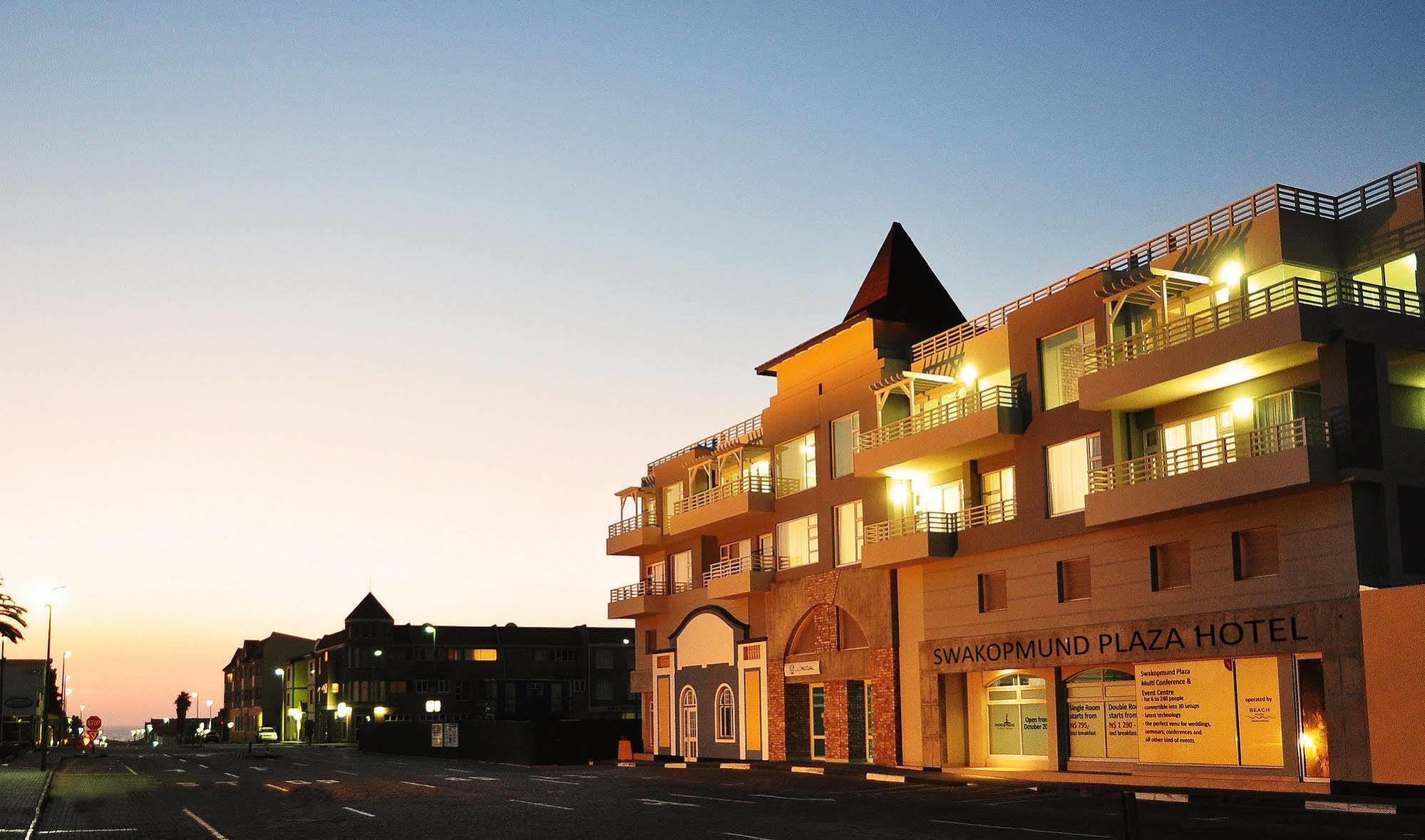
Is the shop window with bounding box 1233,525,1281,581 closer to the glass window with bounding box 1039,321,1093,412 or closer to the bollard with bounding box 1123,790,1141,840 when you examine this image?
the glass window with bounding box 1039,321,1093,412

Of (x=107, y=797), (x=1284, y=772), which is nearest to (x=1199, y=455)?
(x=1284, y=772)

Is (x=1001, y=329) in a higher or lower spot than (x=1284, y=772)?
higher

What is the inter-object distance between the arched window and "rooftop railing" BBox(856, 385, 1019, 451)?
533 inches

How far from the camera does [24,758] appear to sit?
232 feet

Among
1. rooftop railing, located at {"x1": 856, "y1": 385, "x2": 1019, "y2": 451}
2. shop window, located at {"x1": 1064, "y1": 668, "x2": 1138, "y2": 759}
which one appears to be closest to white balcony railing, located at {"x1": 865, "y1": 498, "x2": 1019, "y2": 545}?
rooftop railing, located at {"x1": 856, "y1": 385, "x2": 1019, "y2": 451}

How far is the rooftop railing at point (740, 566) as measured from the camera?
50.1 m

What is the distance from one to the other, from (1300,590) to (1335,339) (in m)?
5.43

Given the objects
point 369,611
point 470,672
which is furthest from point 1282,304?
point 369,611

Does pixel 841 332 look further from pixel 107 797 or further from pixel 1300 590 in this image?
pixel 107 797

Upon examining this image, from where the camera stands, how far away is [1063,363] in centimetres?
3653

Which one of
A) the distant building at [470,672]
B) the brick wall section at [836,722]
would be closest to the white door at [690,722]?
the brick wall section at [836,722]

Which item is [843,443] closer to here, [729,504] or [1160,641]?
[729,504]

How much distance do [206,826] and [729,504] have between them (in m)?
29.5

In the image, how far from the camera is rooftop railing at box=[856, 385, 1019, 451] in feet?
124
